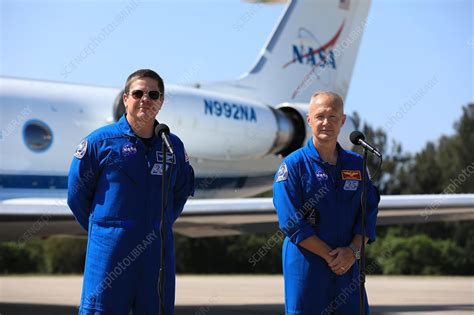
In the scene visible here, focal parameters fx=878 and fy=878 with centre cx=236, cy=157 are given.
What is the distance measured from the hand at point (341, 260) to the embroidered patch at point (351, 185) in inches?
13.9

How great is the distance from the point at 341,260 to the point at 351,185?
0.45m

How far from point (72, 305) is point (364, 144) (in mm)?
9532

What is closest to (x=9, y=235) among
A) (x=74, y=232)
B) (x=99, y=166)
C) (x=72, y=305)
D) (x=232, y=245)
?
(x=74, y=232)

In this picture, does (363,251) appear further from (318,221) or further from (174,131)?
(174,131)

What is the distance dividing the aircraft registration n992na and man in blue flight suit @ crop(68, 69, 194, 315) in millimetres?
5983

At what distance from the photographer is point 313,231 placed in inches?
187

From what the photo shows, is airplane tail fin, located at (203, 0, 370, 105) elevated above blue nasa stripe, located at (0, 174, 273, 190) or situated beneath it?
elevated above

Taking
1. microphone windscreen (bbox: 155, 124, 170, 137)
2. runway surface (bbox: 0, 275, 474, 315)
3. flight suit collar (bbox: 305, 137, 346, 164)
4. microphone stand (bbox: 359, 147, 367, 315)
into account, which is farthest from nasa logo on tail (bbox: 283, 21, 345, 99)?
microphone windscreen (bbox: 155, 124, 170, 137)

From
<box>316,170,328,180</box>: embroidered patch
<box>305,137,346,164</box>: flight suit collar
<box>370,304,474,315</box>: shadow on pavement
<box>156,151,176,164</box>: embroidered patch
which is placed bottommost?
<box>316,170,328,180</box>: embroidered patch

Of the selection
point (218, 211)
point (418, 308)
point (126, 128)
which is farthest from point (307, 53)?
point (126, 128)

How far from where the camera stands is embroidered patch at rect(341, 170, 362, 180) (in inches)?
193

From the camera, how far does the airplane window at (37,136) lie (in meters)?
11.9

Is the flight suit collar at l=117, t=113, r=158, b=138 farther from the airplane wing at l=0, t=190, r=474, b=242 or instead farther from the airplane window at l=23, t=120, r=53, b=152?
the airplane window at l=23, t=120, r=53, b=152

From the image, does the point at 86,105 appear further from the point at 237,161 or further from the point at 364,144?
the point at 364,144
